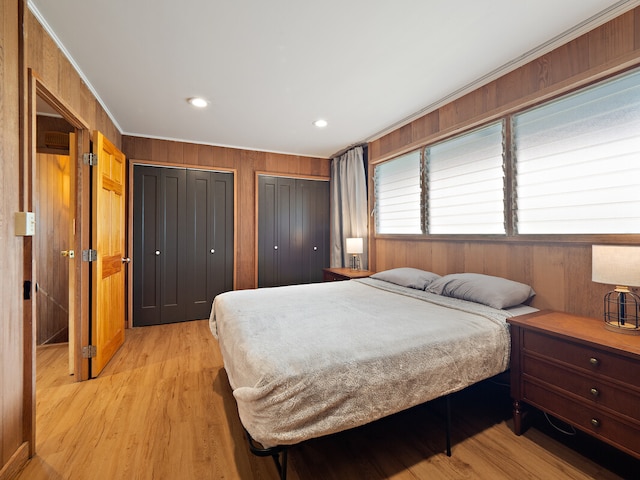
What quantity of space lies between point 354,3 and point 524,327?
A: 2.13 meters

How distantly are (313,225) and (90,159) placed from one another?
3.05m

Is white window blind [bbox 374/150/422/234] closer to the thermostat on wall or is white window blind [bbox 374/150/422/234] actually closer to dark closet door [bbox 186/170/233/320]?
dark closet door [bbox 186/170/233/320]

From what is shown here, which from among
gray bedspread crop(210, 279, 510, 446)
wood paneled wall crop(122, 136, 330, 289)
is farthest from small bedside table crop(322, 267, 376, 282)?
gray bedspread crop(210, 279, 510, 446)

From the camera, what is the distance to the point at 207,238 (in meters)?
4.20

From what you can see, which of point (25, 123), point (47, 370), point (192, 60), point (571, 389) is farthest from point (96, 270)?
point (571, 389)

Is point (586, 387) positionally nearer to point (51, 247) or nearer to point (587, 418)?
point (587, 418)

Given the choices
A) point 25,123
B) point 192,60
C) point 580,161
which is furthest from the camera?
point 192,60

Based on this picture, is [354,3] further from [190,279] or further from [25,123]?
[190,279]

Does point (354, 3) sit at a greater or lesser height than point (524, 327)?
greater

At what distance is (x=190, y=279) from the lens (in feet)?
13.4

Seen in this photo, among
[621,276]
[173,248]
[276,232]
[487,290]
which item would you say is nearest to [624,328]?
[621,276]

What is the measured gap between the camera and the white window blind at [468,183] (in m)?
2.48

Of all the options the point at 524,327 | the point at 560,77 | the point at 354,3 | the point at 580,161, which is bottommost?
the point at 524,327

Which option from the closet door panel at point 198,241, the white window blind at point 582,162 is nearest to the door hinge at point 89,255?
the closet door panel at point 198,241
